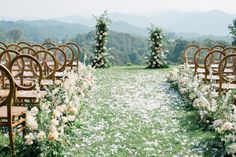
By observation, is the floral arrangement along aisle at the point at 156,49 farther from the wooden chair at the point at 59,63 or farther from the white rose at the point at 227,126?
the white rose at the point at 227,126

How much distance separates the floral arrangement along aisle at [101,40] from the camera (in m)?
18.8

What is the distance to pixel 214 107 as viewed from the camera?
7746 mm

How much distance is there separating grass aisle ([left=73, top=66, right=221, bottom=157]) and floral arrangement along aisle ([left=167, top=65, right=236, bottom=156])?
26cm

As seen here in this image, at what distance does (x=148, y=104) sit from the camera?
33.0ft

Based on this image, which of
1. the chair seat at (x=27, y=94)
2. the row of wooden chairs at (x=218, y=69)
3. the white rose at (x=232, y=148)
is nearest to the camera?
the white rose at (x=232, y=148)

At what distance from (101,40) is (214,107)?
11918mm

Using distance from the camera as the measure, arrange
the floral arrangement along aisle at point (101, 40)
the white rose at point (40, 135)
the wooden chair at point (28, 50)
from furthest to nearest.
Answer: the floral arrangement along aisle at point (101, 40) < the wooden chair at point (28, 50) < the white rose at point (40, 135)

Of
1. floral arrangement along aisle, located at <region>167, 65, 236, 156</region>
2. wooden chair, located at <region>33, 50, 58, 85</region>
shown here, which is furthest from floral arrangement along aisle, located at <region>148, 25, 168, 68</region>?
wooden chair, located at <region>33, 50, 58, 85</region>

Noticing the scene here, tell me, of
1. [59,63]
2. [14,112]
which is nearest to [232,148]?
[14,112]

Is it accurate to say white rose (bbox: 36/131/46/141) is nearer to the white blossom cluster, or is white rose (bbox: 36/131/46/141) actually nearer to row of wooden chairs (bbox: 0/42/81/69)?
the white blossom cluster

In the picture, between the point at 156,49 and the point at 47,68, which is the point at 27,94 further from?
the point at 156,49

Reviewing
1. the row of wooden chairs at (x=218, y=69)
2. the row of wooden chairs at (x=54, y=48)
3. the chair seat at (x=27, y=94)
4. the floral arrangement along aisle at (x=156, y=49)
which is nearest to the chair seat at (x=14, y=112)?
the chair seat at (x=27, y=94)

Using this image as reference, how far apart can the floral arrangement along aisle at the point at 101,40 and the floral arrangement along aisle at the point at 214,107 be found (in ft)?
23.6

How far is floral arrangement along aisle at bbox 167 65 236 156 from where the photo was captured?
20.3 ft
